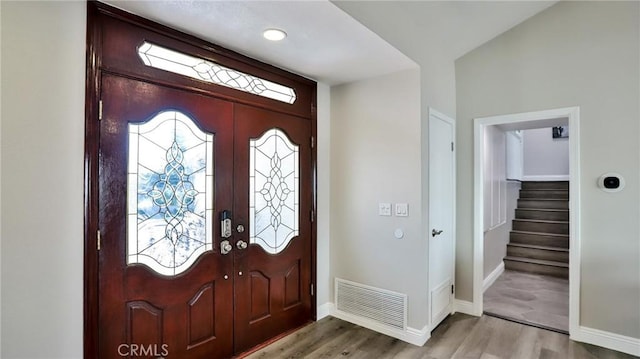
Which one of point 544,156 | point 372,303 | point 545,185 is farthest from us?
point 544,156

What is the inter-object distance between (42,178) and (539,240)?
642cm

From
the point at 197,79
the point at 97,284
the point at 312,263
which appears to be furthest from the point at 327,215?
the point at 97,284

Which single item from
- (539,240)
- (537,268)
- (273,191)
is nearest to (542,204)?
(539,240)

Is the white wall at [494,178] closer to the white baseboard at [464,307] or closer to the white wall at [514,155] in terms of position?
the white wall at [514,155]

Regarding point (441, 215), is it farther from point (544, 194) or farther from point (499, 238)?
point (544, 194)

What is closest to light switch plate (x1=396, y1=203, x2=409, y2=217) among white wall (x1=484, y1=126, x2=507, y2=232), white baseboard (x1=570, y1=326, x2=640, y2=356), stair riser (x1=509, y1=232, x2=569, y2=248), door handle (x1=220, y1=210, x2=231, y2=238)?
door handle (x1=220, y1=210, x2=231, y2=238)

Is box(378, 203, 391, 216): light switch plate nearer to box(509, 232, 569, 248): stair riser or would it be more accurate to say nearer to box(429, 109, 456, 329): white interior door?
box(429, 109, 456, 329): white interior door

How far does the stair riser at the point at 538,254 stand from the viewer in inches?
197

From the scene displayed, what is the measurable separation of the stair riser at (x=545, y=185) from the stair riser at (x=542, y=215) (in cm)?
93

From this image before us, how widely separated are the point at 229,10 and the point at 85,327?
1.99 meters

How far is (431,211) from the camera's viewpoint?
3.04 m

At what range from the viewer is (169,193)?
214cm

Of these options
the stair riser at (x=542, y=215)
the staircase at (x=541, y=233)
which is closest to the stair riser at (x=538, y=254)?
the staircase at (x=541, y=233)

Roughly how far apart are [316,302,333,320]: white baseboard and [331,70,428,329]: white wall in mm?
313
